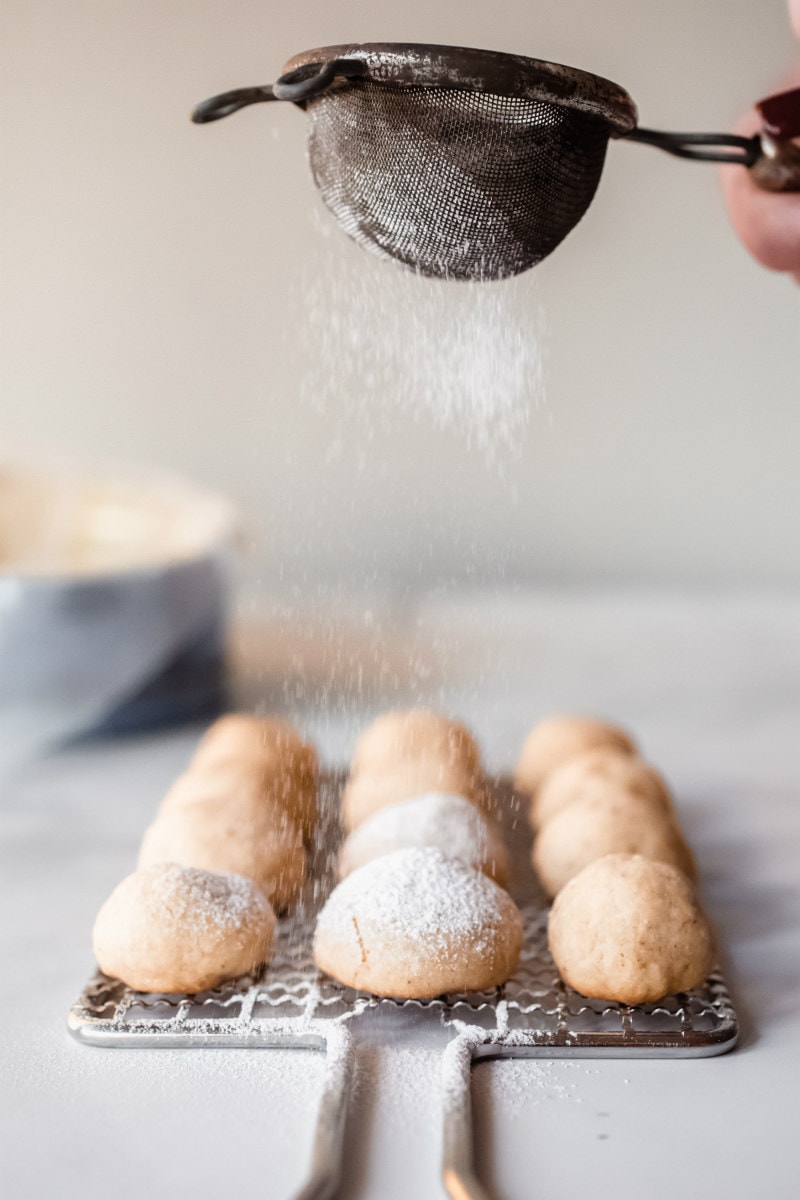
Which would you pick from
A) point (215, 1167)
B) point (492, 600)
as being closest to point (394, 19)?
point (492, 600)

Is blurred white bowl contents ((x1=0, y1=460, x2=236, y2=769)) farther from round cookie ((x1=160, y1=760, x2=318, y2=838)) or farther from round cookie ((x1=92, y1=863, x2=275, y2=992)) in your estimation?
round cookie ((x1=92, y1=863, x2=275, y2=992))

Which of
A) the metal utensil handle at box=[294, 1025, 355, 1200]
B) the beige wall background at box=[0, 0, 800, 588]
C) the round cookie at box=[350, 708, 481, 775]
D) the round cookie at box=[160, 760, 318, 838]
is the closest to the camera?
the metal utensil handle at box=[294, 1025, 355, 1200]

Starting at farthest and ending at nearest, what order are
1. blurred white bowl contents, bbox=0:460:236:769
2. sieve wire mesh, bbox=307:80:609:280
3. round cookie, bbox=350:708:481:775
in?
blurred white bowl contents, bbox=0:460:236:769, round cookie, bbox=350:708:481:775, sieve wire mesh, bbox=307:80:609:280

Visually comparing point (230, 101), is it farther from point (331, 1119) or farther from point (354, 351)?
point (354, 351)

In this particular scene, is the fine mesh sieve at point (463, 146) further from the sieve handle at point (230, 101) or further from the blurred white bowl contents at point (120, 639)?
the blurred white bowl contents at point (120, 639)

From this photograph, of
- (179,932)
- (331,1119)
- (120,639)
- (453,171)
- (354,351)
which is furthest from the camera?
(354,351)

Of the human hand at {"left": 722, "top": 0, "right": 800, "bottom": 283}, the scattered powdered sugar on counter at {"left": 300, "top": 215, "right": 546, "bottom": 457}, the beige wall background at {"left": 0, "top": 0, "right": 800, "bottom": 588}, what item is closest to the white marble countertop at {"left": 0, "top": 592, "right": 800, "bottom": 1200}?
the scattered powdered sugar on counter at {"left": 300, "top": 215, "right": 546, "bottom": 457}

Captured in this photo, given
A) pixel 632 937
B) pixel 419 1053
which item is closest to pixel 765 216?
pixel 632 937
